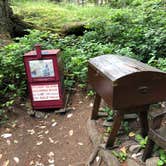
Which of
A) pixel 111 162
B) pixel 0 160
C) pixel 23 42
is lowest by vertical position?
pixel 0 160

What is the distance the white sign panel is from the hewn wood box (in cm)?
131

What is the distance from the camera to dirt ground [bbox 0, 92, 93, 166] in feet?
11.2

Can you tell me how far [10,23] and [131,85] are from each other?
5.19 m

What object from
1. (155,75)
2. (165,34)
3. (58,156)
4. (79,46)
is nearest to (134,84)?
(155,75)

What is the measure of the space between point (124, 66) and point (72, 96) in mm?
1826

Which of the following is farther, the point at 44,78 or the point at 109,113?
the point at 44,78

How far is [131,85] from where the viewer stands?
9.21 ft

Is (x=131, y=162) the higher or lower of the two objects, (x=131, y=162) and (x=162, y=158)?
the lower

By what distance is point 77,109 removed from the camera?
14.3 ft

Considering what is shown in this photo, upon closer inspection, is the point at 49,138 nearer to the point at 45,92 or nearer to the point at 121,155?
the point at 45,92

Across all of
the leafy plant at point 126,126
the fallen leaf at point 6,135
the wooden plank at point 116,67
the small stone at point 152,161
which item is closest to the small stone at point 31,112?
the fallen leaf at point 6,135

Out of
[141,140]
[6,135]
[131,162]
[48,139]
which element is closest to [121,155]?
[131,162]

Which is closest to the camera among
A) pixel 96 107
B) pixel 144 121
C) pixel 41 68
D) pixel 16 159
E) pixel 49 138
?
pixel 144 121

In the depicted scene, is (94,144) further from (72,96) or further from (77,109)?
(72,96)
